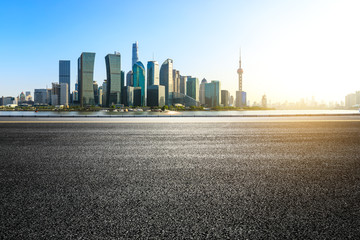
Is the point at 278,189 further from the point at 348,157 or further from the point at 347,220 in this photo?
the point at 348,157

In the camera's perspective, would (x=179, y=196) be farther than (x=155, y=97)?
No

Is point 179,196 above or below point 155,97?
below

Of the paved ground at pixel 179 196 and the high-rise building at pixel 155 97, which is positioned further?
the high-rise building at pixel 155 97

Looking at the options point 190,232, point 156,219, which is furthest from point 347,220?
point 156,219

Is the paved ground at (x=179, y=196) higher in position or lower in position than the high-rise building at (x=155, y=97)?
lower

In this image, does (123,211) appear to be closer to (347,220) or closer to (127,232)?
(127,232)

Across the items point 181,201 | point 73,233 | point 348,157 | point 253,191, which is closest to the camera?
point 73,233

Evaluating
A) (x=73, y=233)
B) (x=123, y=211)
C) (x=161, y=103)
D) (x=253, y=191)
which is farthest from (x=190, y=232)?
(x=161, y=103)

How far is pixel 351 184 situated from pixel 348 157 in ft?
7.93

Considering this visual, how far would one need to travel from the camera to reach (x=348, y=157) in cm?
560

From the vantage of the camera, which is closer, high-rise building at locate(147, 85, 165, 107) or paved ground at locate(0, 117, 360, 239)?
paved ground at locate(0, 117, 360, 239)

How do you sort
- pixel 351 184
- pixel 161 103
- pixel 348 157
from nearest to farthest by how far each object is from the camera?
pixel 351 184 → pixel 348 157 → pixel 161 103

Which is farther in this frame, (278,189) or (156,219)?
(278,189)

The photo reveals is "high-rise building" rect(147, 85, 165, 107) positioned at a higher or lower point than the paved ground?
higher
